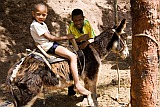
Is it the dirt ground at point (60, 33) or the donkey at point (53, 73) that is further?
the dirt ground at point (60, 33)

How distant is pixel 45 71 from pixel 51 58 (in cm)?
20

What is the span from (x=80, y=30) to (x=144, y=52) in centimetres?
209

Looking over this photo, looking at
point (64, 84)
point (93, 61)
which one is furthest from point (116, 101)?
point (64, 84)

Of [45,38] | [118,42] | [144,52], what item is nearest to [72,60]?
[45,38]

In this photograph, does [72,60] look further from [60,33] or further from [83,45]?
[60,33]

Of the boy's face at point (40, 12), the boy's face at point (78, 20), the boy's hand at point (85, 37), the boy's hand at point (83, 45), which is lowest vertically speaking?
the boy's hand at point (83, 45)

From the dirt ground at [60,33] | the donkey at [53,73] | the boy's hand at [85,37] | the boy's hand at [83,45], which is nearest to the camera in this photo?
the donkey at [53,73]

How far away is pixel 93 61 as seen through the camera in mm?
4785

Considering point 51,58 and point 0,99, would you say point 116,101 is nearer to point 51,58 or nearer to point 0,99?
point 51,58

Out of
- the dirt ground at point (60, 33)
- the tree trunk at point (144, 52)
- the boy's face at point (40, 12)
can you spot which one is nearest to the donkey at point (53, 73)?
the boy's face at point (40, 12)

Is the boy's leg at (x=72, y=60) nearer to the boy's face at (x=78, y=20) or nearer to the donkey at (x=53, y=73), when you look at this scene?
the donkey at (x=53, y=73)

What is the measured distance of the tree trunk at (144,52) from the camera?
2.82 meters

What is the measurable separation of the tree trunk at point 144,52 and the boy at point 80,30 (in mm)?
1750

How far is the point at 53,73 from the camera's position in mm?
4160
